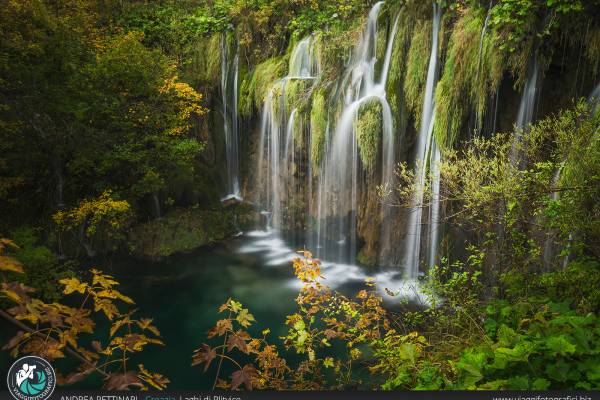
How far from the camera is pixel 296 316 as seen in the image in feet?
14.0

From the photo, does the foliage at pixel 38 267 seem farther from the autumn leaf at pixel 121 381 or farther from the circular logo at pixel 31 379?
the autumn leaf at pixel 121 381

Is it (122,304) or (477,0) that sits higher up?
(477,0)

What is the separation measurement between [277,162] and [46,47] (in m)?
6.84

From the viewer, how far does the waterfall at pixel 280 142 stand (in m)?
12.1

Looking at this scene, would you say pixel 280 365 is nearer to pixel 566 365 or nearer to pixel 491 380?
pixel 491 380

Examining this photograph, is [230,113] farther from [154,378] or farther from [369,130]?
[154,378]

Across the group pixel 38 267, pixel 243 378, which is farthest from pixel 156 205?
pixel 243 378

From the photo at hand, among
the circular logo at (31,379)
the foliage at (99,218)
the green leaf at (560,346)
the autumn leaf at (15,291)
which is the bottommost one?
the foliage at (99,218)

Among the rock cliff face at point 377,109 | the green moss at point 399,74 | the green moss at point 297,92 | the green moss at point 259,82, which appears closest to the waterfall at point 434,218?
the rock cliff face at point 377,109

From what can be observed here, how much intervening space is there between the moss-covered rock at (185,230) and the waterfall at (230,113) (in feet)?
3.76

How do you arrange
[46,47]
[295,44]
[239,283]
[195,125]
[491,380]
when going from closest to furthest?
[491,380] < [46,47] < [239,283] < [295,44] < [195,125]

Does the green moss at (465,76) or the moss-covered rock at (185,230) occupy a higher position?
the green moss at (465,76)

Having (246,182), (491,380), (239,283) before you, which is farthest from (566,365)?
(246,182)

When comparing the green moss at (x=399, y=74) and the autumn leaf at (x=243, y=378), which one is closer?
the autumn leaf at (x=243, y=378)
